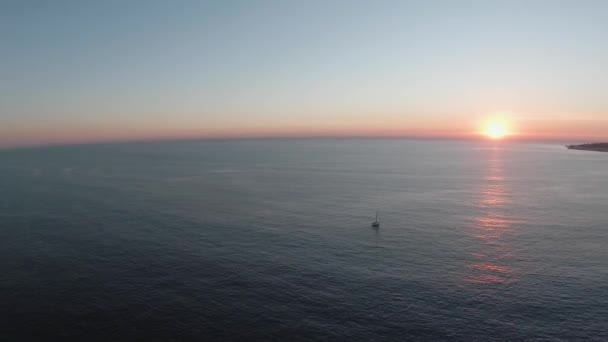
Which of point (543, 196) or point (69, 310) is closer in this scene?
point (69, 310)

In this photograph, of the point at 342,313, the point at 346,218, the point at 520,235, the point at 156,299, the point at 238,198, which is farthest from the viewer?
the point at 238,198

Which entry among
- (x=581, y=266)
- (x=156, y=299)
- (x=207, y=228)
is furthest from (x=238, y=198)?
(x=581, y=266)

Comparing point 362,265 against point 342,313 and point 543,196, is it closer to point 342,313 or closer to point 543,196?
point 342,313

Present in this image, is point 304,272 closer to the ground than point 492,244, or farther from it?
Result: closer to the ground

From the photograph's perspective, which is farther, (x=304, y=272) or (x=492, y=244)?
(x=492, y=244)

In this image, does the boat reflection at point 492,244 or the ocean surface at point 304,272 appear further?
the boat reflection at point 492,244

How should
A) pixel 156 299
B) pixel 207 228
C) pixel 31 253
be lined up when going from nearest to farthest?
pixel 156 299
pixel 31 253
pixel 207 228

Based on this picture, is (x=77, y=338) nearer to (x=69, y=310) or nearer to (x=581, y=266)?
(x=69, y=310)

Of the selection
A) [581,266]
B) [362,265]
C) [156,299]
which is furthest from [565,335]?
[156,299]

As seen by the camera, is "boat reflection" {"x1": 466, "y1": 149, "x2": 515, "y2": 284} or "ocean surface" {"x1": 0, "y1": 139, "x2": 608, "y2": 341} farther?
"boat reflection" {"x1": 466, "y1": 149, "x2": 515, "y2": 284}
